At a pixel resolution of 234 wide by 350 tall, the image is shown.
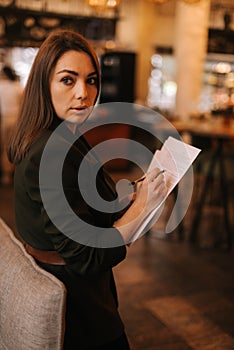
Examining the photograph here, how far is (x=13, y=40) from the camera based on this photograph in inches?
303

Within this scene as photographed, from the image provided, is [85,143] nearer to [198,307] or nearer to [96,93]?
[96,93]

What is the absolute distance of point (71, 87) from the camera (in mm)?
1347

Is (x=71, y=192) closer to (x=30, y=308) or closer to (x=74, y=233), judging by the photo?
(x=74, y=233)

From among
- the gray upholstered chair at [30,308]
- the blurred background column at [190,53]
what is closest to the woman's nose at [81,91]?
the gray upholstered chair at [30,308]

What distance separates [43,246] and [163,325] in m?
1.77

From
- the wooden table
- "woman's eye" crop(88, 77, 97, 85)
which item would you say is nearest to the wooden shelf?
the wooden table

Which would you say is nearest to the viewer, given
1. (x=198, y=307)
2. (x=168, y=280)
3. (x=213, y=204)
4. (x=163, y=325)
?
(x=163, y=325)

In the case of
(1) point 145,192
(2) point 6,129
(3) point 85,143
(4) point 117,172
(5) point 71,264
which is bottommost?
(4) point 117,172

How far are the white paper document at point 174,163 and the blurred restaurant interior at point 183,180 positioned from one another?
24 centimetres

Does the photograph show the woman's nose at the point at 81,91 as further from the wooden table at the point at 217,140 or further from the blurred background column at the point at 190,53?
the blurred background column at the point at 190,53

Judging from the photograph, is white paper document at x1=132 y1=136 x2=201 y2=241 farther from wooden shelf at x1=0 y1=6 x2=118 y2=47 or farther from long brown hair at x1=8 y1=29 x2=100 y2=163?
wooden shelf at x1=0 y1=6 x2=118 y2=47

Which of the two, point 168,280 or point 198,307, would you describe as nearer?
point 198,307

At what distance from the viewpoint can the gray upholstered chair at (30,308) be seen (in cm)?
112

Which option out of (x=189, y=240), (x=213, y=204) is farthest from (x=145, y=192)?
(x=213, y=204)
